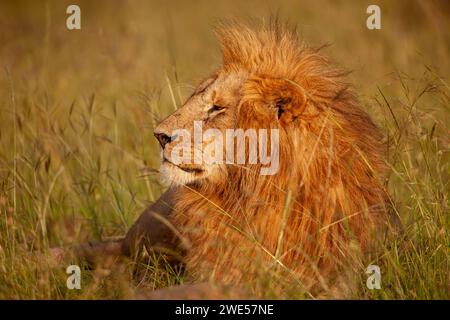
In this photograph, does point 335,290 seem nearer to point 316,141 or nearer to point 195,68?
point 316,141

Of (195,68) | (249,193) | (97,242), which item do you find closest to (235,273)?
(249,193)

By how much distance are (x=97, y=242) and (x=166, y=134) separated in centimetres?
134

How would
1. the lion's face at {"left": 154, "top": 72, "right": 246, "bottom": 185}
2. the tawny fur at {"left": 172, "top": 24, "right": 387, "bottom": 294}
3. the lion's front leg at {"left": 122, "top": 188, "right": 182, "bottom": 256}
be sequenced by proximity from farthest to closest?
the lion's front leg at {"left": 122, "top": 188, "right": 182, "bottom": 256} → the lion's face at {"left": 154, "top": 72, "right": 246, "bottom": 185} → the tawny fur at {"left": 172, "top": 24, "right": 387, "bottom": 294}

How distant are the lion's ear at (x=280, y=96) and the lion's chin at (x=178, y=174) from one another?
1.43ft

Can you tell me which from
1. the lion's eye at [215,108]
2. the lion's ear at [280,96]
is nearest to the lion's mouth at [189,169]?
the lion's eye at [215,108]

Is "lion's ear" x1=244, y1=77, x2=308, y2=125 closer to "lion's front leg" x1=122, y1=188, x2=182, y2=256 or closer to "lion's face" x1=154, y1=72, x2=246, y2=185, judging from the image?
"lion's face" x1=154, y1=72, x2=246, y2=185

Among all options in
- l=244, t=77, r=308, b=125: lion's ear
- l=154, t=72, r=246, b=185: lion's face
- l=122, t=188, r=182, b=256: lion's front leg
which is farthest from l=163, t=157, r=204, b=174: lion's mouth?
l=122, t=188, r=182, b=256: lion's front leg

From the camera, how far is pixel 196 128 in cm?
370

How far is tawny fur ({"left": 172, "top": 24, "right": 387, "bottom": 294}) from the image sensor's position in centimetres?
355

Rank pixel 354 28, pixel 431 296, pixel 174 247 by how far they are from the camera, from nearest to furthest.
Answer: pixel 431 296 → pixel 174 247 → pixel 354 28

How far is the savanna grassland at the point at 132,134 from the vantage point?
3613 millimetres

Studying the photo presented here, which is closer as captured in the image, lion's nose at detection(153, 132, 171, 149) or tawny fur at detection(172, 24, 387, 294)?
tawny fur at detection(172, 24, 387, 294)

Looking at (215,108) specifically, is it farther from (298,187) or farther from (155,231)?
(155,231)

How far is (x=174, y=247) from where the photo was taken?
430 centimetres
